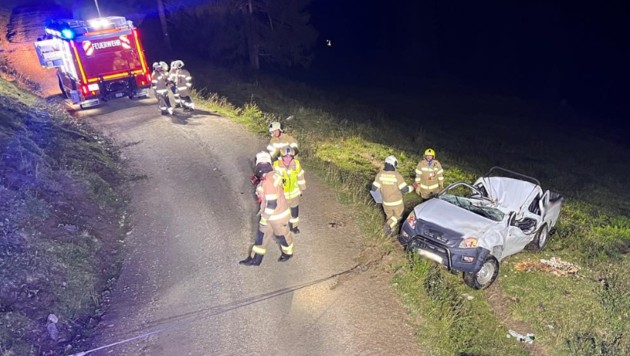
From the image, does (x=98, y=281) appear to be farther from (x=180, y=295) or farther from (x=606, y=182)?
(x=606, y=182)

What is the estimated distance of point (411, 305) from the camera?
674 cm

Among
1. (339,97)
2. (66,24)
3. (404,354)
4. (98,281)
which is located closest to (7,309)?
(98,281)

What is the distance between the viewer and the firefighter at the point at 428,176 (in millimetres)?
10141

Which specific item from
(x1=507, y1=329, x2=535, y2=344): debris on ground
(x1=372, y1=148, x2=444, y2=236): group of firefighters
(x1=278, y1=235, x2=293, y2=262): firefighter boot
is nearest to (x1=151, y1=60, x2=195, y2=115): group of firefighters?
(x1=372, y1=148, x2=444, y2=236): group of firefighters

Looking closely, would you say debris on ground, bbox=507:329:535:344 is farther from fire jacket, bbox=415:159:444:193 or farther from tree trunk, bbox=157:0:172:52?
tree trunk, bbox=157:0:172:52

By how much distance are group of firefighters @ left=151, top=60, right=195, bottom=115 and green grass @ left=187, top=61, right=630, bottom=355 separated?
1.68m

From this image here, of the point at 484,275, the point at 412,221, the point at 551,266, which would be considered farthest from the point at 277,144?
the point at 551,266

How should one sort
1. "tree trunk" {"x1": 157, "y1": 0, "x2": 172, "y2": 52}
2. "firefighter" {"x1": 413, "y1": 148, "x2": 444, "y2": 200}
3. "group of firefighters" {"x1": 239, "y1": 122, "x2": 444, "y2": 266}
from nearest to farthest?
1. "group of firefighters" {"x1": 239, "y1": 122, "x2": 444, "y2": 266}
2. "firefighter" {"x1": 413, "y1": 148, "x2": 444, "y2": 200}
3. "tree trunk" {"x1": 157, "y1": 0, "x2": 172, "y2": 52}

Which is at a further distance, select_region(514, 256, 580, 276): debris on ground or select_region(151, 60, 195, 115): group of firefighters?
select_region(151, 60, 195, 115): group of firefighters

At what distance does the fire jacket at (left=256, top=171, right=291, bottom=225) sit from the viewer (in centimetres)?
673

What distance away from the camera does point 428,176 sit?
402 inches

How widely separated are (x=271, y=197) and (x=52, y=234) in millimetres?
3730

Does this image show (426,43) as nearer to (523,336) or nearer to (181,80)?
(181,80)

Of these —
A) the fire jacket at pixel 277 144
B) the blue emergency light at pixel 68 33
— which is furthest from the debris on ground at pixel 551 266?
the blue emergency light at pixel 68 33
